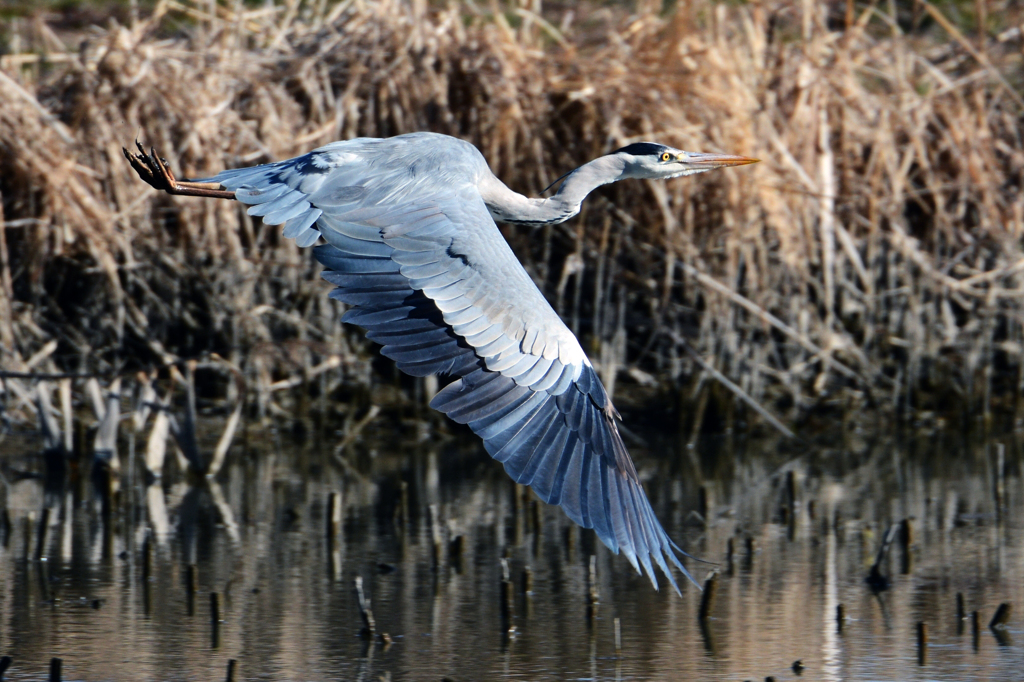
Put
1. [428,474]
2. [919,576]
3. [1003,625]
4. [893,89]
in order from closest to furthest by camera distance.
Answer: [1003,625] < [919,576] < [428,474] < [893,89]

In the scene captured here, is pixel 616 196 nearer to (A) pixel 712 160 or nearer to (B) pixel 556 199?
(A) pixel 712 160

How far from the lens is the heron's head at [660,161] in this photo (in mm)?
6516

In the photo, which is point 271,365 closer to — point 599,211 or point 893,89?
point 599,211

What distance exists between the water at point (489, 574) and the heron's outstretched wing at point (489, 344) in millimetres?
1218

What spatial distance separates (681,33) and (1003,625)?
18.0 feet

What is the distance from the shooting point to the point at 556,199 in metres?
6.45

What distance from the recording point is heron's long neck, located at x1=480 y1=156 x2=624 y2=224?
6316 millimetres

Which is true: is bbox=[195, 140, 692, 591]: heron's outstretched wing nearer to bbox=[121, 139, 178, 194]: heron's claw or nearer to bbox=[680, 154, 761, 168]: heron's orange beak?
bbox=[121, 139, 178, 194]: heron's claw

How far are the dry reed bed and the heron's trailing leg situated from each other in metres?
3.44

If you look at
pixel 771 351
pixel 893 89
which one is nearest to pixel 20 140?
pixel 771 351

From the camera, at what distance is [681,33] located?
10438 mm

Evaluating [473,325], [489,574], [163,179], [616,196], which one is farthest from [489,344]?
[616,196]

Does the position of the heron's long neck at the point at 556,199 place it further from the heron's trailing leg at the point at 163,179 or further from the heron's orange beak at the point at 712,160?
the heron's trailing leg at the point at 163,179

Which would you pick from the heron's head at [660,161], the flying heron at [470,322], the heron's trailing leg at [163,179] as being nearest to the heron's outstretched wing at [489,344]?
the flying heron at [470,322]
